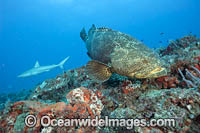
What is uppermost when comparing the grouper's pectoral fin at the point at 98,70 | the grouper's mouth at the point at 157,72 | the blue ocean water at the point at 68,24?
the blue ocean water at the point at 68,24

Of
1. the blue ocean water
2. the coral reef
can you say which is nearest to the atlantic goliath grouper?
the coral reef

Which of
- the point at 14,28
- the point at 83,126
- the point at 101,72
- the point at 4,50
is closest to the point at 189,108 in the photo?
the point at 83,126

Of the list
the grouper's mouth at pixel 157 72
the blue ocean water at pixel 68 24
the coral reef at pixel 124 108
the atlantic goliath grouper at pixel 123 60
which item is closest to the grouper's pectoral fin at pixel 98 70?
the atlantic goliath grouper at pixel 123 60

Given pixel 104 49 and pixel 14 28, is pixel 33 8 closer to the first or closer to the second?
pixel 14 28

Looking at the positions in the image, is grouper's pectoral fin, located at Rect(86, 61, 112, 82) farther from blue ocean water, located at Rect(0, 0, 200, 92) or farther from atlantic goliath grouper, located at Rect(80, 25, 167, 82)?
blue ocean water, located at Rect(0, 0, 200, 92)

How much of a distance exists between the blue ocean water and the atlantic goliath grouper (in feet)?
347

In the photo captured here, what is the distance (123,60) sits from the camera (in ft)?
11.6

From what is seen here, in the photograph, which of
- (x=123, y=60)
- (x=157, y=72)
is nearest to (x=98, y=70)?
(x=123, y=60)

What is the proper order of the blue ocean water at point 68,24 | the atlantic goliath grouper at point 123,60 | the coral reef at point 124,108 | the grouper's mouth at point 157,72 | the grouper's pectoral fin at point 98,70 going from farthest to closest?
the blue ocean water at point 68,24
the grouper's pectoral fin at point 98,70
the atlantic goliath grouper at point 123,60
the grouper's mouth at point 157,72
the coral reef at point 124,108

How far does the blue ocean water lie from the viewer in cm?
11106

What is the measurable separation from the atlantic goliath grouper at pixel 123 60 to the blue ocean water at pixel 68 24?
10581 cm

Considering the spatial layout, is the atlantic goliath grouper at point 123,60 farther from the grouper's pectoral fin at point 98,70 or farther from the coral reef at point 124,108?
the coral reef at point 124,108

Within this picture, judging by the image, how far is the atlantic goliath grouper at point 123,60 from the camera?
3.16m

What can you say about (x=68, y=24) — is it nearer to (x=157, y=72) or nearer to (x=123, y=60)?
(x=123, y=60)
